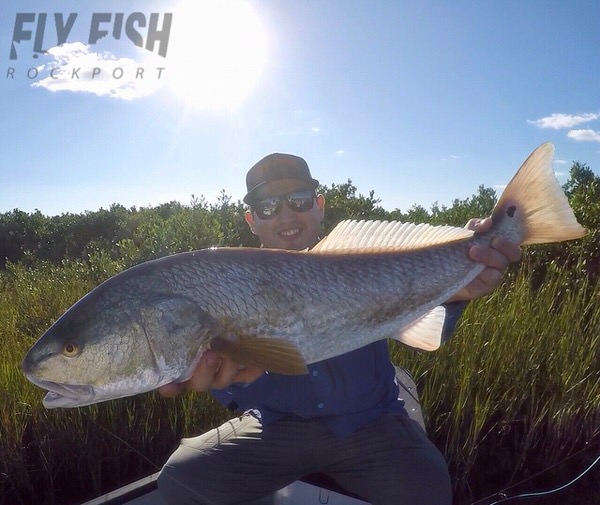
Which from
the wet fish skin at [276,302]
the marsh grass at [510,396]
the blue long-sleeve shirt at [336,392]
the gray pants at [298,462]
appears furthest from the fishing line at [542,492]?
the wet fish skin at [276,302]

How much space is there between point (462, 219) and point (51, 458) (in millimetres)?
7102

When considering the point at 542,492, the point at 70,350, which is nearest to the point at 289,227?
the point at 70,350

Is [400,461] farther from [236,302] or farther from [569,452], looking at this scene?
[569,452]

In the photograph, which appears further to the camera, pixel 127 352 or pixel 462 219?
pixel 462 219

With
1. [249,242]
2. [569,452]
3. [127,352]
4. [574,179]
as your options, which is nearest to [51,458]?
[127,352]

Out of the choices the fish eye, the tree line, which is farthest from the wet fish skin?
the tree line

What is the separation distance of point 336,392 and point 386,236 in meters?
1.00

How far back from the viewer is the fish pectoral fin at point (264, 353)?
7.98ft

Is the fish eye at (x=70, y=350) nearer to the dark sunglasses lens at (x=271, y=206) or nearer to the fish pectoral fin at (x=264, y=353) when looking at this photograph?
the fish pectoral fin at (x=264, y=353)

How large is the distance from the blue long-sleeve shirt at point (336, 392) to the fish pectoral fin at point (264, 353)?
2.70 feet

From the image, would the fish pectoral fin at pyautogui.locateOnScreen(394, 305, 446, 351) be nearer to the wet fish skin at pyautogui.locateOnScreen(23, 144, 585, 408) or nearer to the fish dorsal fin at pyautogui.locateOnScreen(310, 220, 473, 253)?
the wet fish skin at pyautogui.locateOnScreen(23, 144, 585, 408)

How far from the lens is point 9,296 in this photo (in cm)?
867

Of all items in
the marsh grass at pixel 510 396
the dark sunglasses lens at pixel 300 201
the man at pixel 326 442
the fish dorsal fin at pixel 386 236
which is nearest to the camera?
the fish dorsal fin at pixel 386 236

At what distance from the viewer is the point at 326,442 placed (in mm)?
3266
